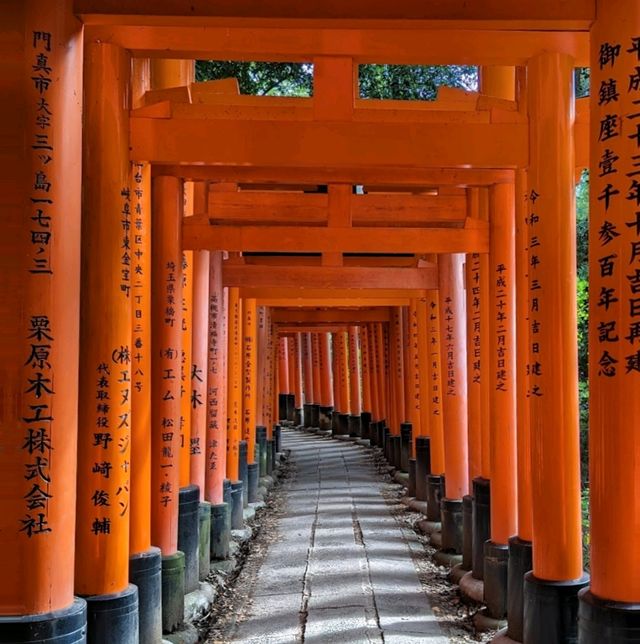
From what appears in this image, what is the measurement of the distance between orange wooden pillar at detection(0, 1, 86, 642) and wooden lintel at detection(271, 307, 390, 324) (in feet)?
43.0

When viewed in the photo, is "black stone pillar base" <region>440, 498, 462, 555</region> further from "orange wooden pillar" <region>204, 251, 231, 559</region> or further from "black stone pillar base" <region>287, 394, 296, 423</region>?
"black stone pillar base" <region>287, 394, 296, 423</region>

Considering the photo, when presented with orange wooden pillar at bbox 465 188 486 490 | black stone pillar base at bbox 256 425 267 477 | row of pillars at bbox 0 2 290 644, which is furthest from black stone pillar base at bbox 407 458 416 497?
row of pillars at bbox 0 2 290 644

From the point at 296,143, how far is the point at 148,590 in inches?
110

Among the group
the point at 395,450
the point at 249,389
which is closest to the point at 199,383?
the point at 249,389

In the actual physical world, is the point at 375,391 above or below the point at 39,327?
below

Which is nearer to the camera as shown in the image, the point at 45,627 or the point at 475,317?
the point at 45,627

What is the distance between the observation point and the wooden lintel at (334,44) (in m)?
3.97

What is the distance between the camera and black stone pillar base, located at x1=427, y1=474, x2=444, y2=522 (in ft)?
31.7

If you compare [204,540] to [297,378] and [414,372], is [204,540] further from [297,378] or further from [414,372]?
[297,378]

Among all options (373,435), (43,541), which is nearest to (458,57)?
(43,541)

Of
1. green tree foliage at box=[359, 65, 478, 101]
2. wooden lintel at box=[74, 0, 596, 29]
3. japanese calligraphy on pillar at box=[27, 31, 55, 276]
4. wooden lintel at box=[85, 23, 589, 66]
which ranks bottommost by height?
japanese calligraphy on pillar at box=[27, 31, 55, 276]

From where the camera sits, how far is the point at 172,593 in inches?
218

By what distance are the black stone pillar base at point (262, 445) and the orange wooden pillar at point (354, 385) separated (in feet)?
24.5

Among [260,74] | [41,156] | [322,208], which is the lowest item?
[41,156]
